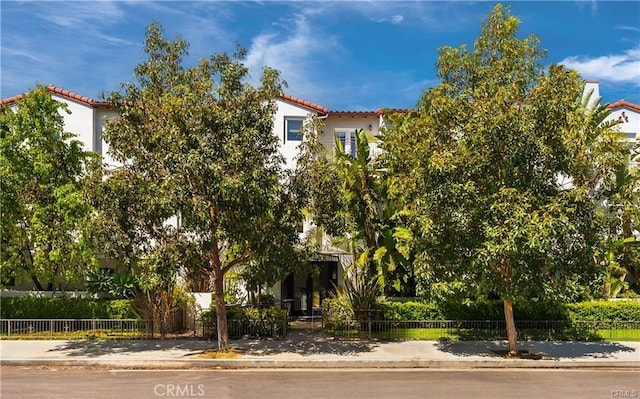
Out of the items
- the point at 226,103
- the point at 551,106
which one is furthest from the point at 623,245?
the point at 226,103

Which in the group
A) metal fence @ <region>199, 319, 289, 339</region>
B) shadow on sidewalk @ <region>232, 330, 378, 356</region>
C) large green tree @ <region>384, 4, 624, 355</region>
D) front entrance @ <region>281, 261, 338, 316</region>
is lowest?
shadow on sidewalk @ <region>232, 330, 378, 356</region>

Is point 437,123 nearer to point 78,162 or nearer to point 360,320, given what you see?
point 360,320

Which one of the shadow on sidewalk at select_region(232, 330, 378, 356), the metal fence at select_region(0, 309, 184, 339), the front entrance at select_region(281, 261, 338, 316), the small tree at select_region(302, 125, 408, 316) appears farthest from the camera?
the front entrance at select_region(281, 261, 338, 316)

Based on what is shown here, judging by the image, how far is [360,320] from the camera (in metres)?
18.6

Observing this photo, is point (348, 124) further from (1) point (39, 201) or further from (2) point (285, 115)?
(1) point (39, 201)

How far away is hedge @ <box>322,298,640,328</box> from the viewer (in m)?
18.8

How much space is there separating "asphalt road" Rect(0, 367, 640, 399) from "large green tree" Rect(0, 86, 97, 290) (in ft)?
14.7

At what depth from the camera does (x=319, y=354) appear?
1565 cm

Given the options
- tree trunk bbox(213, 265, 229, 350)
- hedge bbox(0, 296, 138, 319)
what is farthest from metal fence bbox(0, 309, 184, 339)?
tree trunk bbox(213, 265, 229, 350)

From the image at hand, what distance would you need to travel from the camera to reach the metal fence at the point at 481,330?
18500 mm

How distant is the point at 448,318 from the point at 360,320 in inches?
114

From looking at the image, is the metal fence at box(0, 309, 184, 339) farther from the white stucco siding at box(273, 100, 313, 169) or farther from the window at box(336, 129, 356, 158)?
the window at box(336, 129, 356, 158)

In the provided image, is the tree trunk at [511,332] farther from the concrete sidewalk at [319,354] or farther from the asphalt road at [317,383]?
the asphalt road at [317,383]

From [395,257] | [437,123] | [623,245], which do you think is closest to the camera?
[437,123]
